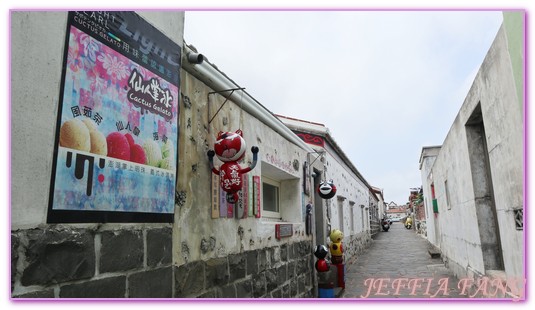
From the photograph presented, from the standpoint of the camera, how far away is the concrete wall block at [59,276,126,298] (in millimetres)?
1942

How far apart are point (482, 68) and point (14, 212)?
4.24 m

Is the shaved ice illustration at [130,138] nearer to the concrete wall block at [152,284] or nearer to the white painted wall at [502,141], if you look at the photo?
the concrete wall block at [152,284]

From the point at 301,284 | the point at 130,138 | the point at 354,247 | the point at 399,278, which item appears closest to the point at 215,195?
the point at 130,138

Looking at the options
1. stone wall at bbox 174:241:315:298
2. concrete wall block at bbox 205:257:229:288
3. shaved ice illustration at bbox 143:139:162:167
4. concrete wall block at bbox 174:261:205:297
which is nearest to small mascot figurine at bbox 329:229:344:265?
stone wall at bbox 174:241:315:298

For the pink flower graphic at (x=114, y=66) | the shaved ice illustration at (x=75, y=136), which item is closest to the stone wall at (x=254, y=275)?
the shaved ice illustration at (x=75, y=136)

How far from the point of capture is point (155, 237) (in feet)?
8.50

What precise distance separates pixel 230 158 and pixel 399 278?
6.69 metres

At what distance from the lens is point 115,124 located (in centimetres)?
228

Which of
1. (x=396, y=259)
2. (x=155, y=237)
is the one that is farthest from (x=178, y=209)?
(x=396, y=259)

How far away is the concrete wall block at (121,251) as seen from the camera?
218cm

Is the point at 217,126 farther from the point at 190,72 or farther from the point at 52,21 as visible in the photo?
the point at 52,21

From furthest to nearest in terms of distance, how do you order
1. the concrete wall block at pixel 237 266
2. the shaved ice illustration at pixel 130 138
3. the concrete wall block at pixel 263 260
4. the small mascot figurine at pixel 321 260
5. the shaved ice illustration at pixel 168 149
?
1. the small mascot figurine at pixel 321 260
2. the concrete wall block at pixel 263 260
3. the concrete wall block at pixel 237 266
4. the shaved ice illustration at pixel 168 149
5. the shaved ice illustration at pixel 130 138

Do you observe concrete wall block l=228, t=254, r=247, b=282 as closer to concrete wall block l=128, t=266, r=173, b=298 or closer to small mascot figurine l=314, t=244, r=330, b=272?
concrete wall block l=128, t=266, r=173, b=298

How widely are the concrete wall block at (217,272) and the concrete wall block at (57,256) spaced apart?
1.36 m
